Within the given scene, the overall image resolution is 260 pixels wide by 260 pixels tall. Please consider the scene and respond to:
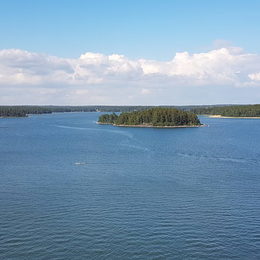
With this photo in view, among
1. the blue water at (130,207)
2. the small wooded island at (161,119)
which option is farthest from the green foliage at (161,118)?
the blue water at (130,207)

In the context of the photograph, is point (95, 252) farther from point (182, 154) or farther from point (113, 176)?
point (182, 154)

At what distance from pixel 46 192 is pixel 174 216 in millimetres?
12520

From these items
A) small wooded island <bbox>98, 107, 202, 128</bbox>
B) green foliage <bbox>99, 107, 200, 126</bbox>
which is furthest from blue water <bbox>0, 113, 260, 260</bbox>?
green foliage <bbox>99, 107, 200, 126</bbox>

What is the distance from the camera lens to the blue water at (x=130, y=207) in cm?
2225

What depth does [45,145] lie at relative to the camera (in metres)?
70.2

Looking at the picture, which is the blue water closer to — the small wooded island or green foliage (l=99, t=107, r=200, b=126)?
the small wooded island

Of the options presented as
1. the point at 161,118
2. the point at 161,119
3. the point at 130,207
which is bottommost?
the point at 130,207

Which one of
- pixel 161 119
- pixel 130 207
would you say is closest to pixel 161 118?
pixel 161 119

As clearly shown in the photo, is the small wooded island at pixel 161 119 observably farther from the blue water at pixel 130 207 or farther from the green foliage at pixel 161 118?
the blue water at pixel 130 207

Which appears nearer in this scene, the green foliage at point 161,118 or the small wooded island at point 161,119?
the small wooded island at point 161,119

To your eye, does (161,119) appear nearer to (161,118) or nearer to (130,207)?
(161,118)

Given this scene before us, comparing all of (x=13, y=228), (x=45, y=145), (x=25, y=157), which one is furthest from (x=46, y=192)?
(x=45, y=145)

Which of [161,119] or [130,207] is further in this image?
[161,119]

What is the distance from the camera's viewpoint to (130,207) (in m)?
29.6
